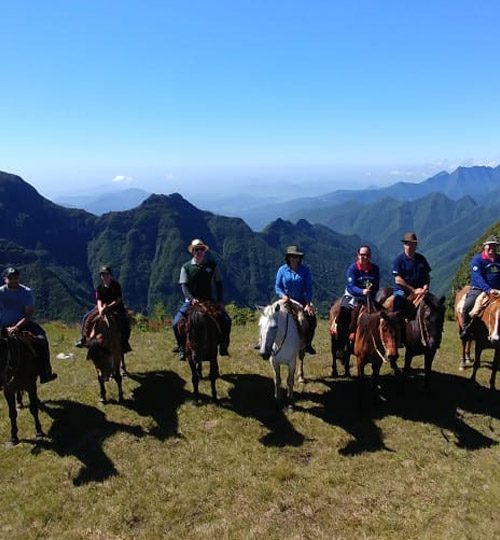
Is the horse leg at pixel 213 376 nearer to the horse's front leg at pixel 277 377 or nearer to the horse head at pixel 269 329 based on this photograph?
the horse's front leg at pixel 277 377

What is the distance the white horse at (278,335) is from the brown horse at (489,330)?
16.2 ft

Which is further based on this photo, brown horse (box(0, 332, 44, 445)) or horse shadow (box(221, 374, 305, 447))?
horse shadow (box(221, 374, 305, 447))

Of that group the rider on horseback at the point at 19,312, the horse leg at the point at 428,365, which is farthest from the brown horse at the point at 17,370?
the horse leg at the point at 428,365

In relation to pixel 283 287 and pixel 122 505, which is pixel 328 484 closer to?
pixel 122 505

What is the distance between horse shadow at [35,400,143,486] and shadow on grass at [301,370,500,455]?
16.0 ft

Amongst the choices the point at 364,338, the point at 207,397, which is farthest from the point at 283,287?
the point at 207,397

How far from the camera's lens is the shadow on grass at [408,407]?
1051 cm

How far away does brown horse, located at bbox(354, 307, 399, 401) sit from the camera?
10.8m

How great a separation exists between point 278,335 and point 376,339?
2332 mm

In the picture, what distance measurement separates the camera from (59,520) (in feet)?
27.5

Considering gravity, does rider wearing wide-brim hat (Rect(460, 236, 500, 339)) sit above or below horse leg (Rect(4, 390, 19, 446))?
above

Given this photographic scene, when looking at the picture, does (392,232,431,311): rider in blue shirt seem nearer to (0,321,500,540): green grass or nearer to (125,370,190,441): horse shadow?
(0,321,500,540): green grass

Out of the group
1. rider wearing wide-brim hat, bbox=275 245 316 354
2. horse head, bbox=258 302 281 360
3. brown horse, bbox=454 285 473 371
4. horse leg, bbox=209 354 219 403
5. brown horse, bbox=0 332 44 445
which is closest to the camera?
brown horse, bbox=0 332 44 445

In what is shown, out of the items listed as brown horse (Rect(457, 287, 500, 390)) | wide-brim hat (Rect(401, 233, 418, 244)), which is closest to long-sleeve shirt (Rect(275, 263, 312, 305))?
wide-brim hat (Rect(401, 233, 418, 244))
